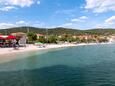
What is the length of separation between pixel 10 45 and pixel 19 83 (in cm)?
7611

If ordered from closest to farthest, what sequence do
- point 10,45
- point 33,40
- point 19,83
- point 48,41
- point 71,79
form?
point 19,83
point 71,79
point 10,45
point 33,40
point 48,41

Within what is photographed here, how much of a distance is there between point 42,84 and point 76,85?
376cm

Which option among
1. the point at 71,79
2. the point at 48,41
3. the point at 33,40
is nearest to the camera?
the point at 71,79

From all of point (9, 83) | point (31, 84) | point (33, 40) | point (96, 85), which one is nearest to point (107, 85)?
point (96, 85)

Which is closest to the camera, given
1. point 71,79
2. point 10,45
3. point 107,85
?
point 107,85

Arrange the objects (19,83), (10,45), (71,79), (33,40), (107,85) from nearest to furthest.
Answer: (107,85), (19,83), (71,79), (10,45), (33,40)

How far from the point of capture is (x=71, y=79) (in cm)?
2931

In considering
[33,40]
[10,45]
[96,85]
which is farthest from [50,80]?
[33,40]

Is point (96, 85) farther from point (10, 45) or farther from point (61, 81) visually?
point (10, 45)

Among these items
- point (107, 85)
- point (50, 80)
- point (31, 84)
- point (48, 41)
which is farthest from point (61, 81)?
point (48, 41)

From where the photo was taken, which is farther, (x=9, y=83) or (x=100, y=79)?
(x=100, y=79)

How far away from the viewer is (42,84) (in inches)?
1048

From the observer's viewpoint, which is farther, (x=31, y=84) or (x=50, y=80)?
(x=50, y=80)

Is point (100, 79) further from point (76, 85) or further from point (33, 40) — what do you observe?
point (33, 40)
